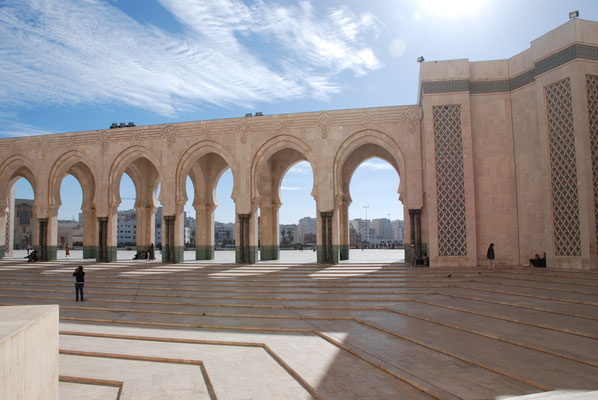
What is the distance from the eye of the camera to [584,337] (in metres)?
4.79

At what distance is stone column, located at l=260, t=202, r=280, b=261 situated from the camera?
50.1 ft

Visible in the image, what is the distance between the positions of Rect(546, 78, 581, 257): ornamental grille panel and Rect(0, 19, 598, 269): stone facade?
23 millimetres

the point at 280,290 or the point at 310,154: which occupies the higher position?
the point at 310,154

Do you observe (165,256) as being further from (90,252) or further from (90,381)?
(90,381)

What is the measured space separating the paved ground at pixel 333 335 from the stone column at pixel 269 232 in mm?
4807

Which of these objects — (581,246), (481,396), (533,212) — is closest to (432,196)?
(533,212)

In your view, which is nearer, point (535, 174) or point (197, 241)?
point (535, 174)

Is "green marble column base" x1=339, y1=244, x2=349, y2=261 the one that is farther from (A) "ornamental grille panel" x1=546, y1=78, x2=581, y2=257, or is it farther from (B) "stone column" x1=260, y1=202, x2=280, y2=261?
(A) "ornamental grille panel" x1=546, y1=78, x2=581, y2=257

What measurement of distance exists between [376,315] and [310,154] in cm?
701

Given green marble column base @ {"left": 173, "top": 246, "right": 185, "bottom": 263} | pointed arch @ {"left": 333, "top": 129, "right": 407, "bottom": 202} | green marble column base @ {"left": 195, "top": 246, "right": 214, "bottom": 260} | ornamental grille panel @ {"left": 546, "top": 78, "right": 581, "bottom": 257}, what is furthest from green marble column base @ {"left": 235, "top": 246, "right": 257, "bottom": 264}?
ornamental grille panel @ {"left": 546, "top": 78, "right": 581, "bottom": 257}

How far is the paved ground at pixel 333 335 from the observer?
12.3ft

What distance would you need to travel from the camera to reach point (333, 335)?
5449 millimetres

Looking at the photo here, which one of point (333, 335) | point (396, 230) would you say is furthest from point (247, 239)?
point (396, 230)

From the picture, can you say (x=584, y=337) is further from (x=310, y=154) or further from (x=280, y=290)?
(x=310, y=154)
